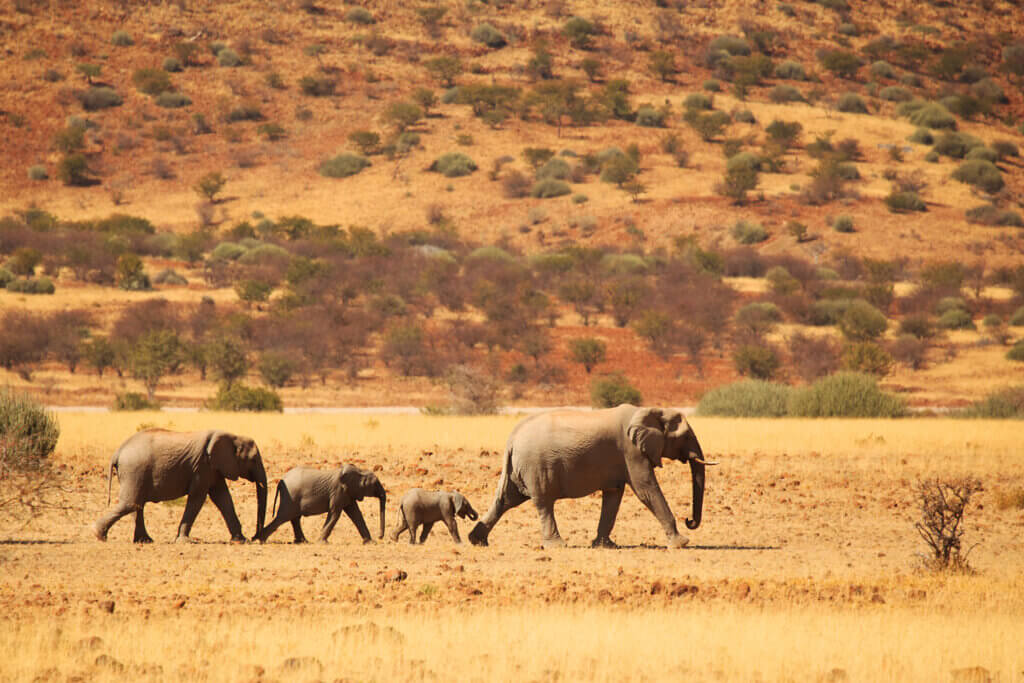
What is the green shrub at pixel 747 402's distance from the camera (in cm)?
3375

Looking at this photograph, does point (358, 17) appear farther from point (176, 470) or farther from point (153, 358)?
point (176, 470)

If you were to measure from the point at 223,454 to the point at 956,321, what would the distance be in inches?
1828

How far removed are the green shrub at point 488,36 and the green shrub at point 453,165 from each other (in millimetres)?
28157

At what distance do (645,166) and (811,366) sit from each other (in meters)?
39.5

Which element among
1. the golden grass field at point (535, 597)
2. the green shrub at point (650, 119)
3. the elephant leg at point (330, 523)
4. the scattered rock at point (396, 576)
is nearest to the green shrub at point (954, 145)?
the green shrub at point (650, 119)

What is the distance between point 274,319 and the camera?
50594 mm

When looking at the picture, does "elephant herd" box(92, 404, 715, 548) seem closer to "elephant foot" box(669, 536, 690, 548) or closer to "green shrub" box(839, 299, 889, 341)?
"elephant foot" box(669, 536, 690, 548)

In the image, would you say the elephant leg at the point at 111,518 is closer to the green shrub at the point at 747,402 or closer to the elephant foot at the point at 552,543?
the elephant foot at the point at 552,543

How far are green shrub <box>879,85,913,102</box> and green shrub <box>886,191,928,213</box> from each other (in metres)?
31.5

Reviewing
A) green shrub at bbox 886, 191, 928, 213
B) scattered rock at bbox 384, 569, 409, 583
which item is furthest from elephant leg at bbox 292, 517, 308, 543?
green shrub at bbox 886, 191, 928, 213

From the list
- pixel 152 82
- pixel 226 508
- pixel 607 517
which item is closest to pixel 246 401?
pixel 226 508

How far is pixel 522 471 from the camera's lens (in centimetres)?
1442

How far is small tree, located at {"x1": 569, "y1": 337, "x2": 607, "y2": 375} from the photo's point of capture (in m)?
46.9

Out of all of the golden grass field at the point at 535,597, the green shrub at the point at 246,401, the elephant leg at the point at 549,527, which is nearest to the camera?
the golden grass field at the point at 535,597
